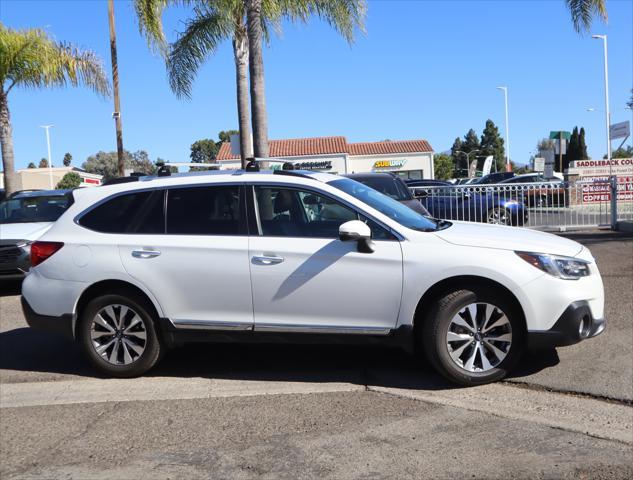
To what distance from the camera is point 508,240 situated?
526 cm

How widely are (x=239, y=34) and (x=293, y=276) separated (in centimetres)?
1286

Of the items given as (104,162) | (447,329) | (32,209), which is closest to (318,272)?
(447,329)

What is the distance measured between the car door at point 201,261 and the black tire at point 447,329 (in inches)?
58.7

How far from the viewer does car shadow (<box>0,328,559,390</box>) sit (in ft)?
18.2

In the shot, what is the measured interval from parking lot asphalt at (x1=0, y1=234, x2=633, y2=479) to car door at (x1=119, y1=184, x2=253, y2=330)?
0.64 metres

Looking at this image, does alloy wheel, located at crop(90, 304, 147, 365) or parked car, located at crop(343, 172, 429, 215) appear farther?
parked car, located at crop(343, 172, 429, 215)

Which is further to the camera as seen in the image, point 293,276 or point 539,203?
point 539,203

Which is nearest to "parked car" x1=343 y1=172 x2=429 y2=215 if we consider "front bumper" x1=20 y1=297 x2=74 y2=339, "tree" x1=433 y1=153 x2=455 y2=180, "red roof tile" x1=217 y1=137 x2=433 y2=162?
"front bumper" x1=20 y1=297 x2=74 y2=339

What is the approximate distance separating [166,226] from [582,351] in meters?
3.86

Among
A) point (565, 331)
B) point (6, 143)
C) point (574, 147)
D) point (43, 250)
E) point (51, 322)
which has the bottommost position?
point (565, 331)

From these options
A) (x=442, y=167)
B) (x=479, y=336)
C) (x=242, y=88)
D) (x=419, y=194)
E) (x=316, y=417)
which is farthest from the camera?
(x=442, y=167)

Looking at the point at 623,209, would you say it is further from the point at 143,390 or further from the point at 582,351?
the point at 143,390

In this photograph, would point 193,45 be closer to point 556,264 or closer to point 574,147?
point 556,264

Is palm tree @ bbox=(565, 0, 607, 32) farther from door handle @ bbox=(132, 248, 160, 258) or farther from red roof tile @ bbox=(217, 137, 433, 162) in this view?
red roof tile @ bbox=(217, 137, 433, 162)
